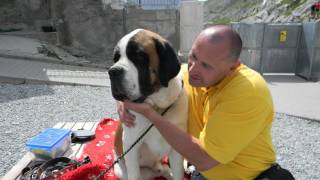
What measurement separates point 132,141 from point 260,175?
0.87 m

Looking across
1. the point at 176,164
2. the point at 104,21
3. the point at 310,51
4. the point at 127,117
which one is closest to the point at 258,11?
the point at 104,21

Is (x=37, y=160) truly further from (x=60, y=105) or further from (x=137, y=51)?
(x=60, y=105)

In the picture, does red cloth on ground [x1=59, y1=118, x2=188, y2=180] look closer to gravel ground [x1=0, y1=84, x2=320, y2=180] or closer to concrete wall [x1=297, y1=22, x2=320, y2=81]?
gravel ground [x1=0, y1=84, x2=320, y2=180]

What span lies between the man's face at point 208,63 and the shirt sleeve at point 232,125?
176 millimetres

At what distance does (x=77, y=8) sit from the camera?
10742mm

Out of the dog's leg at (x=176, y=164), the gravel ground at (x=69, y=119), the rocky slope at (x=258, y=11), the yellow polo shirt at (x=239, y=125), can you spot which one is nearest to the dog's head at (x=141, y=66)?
the yellow polo shirt at (x=239, y=125)

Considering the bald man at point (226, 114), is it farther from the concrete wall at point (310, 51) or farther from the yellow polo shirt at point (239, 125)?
the concrete wall at point (310, 51)

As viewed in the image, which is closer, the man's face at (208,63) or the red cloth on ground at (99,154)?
the man's face at (208,63)

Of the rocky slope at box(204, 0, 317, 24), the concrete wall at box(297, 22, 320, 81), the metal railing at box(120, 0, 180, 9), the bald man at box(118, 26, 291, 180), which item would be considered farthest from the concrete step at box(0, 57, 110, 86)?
the rocky slope at box(204, 0, 317, 24)

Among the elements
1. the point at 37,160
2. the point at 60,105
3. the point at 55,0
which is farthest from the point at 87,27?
the point at 37,160

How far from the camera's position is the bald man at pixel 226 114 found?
1897 millimetres

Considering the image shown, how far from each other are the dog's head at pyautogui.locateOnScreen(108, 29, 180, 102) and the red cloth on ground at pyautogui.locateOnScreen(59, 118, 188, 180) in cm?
92

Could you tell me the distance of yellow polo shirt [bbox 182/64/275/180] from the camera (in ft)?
6.25

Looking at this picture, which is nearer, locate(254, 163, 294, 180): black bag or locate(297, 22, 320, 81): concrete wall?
locate(254, 163, 294, 180): black bag
